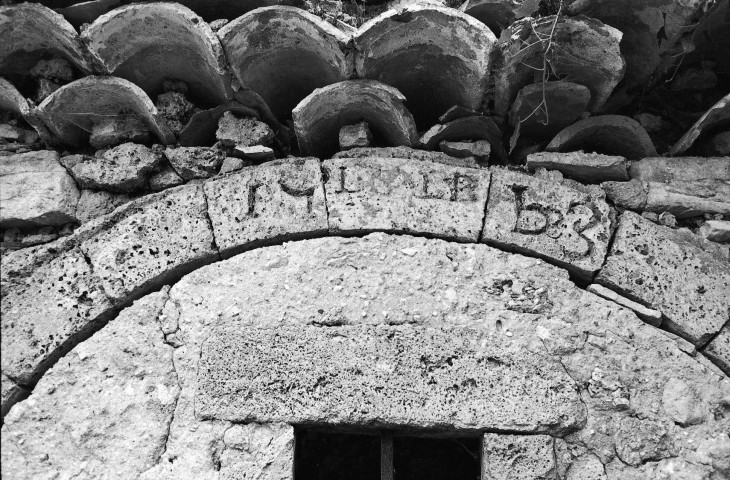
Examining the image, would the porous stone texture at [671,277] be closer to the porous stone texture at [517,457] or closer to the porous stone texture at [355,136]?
the porous stone texture at [517,457]

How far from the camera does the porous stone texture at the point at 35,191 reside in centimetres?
257

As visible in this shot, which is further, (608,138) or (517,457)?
(608,138)

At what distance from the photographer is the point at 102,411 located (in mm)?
2297

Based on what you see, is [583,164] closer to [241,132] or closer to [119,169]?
[241,132]

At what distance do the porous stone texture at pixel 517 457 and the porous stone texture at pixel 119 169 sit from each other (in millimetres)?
1535

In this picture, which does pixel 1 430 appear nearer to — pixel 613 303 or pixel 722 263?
pixel 613 303

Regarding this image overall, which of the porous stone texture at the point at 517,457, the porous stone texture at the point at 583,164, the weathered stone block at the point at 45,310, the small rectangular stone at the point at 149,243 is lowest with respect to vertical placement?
the porous stone texture at the point at 517,457

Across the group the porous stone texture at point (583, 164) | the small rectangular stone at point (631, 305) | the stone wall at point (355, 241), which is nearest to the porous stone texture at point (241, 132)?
the stone wall at point (355, 241)

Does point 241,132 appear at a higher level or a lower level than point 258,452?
higher

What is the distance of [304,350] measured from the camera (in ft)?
7.69

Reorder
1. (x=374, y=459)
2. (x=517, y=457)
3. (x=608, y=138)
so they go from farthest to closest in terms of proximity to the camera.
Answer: (x=374, y=459) < (x=608, y=138) < (x=517, y=457)

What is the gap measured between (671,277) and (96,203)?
6.81 feet

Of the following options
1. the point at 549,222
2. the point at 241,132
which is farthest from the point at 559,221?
the point at 241,132

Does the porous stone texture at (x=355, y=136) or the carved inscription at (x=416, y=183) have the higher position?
the porous stone texture at (x=355, y=136)
